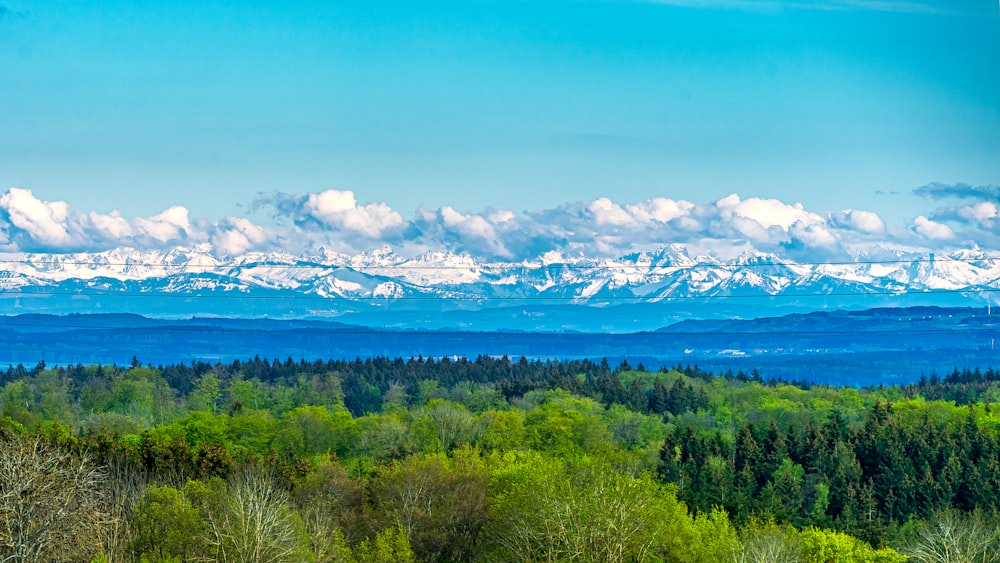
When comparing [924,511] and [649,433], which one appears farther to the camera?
[649,433]

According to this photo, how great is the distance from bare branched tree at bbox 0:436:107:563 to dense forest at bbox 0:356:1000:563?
0.41 ft

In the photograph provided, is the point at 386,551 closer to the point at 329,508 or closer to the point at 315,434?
the point at 329,508

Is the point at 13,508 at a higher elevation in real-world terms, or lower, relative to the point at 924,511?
higher

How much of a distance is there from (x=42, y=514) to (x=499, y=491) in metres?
33.1

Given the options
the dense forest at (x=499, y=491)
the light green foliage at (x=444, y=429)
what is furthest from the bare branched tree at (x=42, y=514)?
the light green foliage at (x=444, y=429)

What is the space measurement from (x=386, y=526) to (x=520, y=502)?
360 inches

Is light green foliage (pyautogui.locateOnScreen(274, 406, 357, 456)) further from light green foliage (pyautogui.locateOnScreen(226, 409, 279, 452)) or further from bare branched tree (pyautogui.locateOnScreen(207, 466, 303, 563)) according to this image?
bare branched tree (pyautogui.locateOnScreen(207, 466, 303, 563))

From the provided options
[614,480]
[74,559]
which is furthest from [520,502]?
[74,559]

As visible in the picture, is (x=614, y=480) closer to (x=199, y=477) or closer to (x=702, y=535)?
(x=702, y=535)

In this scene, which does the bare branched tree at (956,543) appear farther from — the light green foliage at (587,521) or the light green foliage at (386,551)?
the light green foliage at (386,551)

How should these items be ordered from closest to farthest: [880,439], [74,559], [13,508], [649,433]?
[13,508] → [74,559] → [880,439] → [649,433]

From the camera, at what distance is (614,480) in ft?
245

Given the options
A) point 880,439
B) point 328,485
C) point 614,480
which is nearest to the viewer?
point 614,480

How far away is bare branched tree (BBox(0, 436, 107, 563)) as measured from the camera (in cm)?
5878
